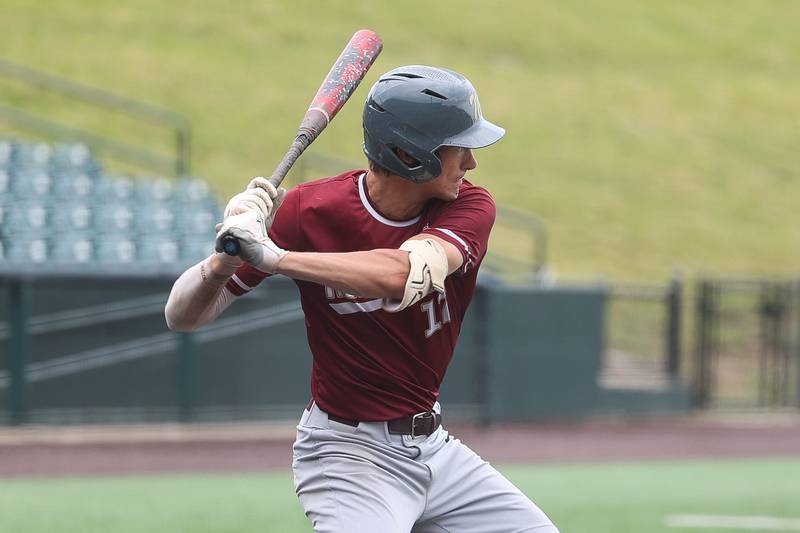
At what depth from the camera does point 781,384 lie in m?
17.0

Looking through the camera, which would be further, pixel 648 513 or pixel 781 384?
pixel 781 384

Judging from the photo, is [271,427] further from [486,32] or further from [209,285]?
[486,32]

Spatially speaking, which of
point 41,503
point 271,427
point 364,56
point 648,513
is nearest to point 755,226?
point 271,427

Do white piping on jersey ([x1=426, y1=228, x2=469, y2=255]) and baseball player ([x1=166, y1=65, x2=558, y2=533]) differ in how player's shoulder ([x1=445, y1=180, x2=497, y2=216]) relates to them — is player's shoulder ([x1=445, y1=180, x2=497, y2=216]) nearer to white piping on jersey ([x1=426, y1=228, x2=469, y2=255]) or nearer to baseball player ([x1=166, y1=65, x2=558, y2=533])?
baseball player ([x1=166, y1=65, x2=558, y2=533])

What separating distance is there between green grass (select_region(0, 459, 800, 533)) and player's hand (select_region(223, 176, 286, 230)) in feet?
14.8

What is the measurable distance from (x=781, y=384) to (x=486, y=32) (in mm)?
18825

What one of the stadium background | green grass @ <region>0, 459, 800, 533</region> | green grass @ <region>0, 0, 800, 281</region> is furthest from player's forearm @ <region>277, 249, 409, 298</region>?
green grass @ <region>0, 0, 800, 281</region>

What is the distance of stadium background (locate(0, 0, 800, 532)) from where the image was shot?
994 centimetres

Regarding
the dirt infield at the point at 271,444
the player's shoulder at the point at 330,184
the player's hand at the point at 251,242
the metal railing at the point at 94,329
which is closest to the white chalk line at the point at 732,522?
the dirt infield at the point at 271,444

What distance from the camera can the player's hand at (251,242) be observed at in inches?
127

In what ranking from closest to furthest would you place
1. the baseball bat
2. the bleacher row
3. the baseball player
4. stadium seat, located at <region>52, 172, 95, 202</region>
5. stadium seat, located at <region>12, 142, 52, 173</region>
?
the baseball player → the baseball bat → the bleacher row → stadium seat, located at <region>52, 172, 95, 202</region> → stadium seat, located at <region>12, 142, 52, 173</region>

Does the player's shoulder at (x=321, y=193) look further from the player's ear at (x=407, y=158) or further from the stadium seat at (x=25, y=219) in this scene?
the stadium seat at (x=25, y=219)

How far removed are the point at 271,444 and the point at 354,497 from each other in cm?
872

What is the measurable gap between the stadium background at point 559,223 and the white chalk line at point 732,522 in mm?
69
